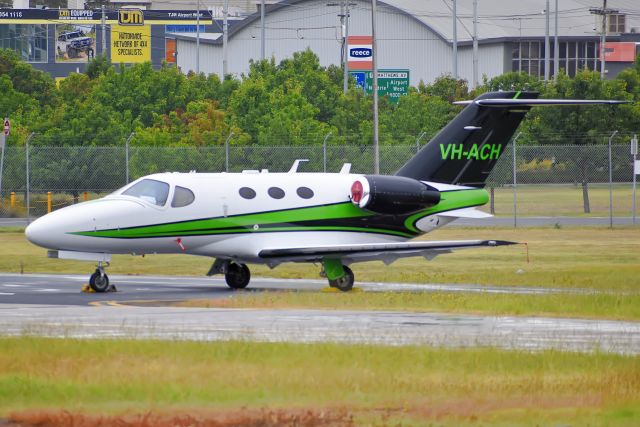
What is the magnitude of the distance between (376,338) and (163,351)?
2.94 m

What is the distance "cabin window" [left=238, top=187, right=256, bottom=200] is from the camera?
1023 inches

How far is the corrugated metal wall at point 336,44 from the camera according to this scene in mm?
98812

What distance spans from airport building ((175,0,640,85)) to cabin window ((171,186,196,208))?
2696 inches

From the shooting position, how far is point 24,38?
5148 inches

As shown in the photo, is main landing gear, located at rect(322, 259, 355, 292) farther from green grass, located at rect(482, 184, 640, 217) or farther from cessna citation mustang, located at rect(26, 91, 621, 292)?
green grass, located at rect(482, 184, 640, 217)

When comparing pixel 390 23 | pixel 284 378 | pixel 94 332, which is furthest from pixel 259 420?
pixel 390 23

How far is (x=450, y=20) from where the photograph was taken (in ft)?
329

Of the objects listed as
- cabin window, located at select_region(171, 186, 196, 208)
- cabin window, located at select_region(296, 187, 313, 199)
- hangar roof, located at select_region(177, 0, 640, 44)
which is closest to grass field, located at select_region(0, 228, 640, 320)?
cabin window, located at select_region(171, 186, 196, 208)

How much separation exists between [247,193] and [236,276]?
1.91m

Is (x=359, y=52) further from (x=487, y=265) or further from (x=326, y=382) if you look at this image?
(x=326, y=382)

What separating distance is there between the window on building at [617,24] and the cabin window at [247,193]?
95.2 meters

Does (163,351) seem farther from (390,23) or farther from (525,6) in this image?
(525,6)

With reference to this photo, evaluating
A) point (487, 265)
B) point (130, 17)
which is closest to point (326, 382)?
point (487, 265)

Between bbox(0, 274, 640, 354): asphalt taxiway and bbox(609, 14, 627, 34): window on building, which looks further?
bbox(609, 14, 627, 34): window on building
